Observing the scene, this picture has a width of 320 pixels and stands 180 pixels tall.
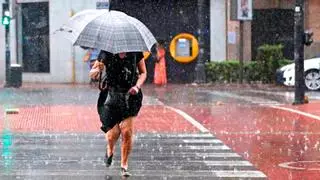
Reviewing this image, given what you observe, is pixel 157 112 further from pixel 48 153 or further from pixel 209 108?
pixel 48 153

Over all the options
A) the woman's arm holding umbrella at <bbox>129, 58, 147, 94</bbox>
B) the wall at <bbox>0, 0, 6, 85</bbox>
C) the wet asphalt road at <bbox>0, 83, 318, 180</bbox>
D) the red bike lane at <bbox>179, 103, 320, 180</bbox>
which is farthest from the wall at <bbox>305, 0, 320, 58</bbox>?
the woman's arm holding umbrella at <bbox>129, 58, 147, 94</bbox>

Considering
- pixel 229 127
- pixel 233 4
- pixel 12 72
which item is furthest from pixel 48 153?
pixel 233 4

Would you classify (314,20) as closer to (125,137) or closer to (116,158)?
(116,158)

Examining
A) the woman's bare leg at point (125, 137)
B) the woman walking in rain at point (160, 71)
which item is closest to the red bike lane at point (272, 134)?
the woman's bare leg at point (125, 137)

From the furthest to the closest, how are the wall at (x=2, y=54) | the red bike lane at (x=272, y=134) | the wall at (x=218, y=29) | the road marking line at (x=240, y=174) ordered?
the wall at (x=2, y=54), the wall at (x=218, y=29), the red bike lane at (x=272, y=134), the road marking line at (x=240, y=174)

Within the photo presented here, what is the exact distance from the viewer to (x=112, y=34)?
9305 mm

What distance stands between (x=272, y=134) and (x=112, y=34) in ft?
19.3

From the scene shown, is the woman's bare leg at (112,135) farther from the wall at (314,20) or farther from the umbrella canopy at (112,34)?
the wall at (314,20)

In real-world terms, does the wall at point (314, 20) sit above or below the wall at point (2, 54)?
above

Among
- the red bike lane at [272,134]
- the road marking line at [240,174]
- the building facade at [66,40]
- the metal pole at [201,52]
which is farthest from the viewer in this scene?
the building facade at [66,40]

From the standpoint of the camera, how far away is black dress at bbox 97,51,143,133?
948 centimetres

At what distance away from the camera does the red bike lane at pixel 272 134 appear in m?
10.5

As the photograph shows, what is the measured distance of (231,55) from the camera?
33594 mm

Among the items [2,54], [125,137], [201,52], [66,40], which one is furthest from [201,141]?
[2,54]
